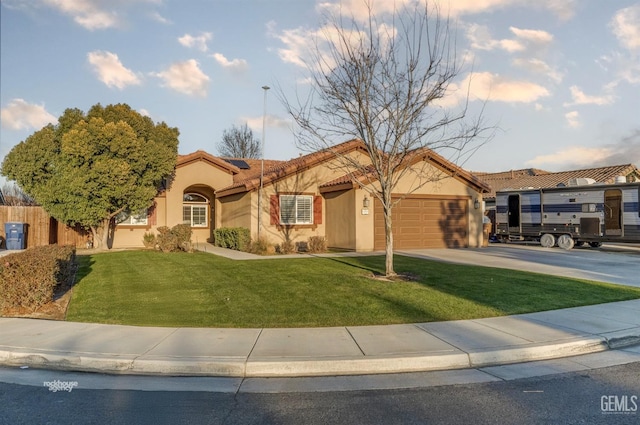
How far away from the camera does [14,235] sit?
64.1ft

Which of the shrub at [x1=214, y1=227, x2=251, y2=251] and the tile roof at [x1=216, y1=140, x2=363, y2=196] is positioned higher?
the tile roof at [x1=216, y1=140, x2=363, y2=196]

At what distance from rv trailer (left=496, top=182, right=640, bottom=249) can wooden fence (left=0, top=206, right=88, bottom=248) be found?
2242 centimetres

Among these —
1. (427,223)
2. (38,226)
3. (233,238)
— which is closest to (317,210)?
(233,238)

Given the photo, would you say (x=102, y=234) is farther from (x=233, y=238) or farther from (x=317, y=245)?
(x=317, y=245)

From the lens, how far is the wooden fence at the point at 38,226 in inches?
808

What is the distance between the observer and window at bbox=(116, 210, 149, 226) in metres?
21.6

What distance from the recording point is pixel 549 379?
17.1 ft

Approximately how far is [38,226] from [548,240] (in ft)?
80.8

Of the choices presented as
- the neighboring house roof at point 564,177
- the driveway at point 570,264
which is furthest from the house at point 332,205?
the neighboring house roof at point 564,177

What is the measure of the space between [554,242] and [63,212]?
23007 millimetres

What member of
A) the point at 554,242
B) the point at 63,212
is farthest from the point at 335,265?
the point at 554,242

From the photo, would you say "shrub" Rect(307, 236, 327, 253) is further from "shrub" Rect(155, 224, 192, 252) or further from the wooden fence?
the wooden fence

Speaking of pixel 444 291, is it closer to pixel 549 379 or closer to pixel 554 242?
pixel 549 379

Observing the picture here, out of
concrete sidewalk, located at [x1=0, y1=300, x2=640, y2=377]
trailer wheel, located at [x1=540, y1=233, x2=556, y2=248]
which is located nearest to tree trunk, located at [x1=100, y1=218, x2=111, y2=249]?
concrete sidewalk, located at [x1=0, y1=300, x2=640, y2=377]
